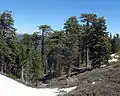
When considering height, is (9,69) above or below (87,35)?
below

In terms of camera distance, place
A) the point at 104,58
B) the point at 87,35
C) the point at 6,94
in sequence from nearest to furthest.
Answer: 1. the point at 6,94
2. the point at 104,58
3. the point at 87,35

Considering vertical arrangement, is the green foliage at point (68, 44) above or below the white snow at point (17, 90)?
above

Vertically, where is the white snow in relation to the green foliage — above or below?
below

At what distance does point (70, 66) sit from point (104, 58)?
596cm

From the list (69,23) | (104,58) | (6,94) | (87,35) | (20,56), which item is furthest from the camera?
(20,56)

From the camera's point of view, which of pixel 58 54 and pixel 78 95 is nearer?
pixel 78 95

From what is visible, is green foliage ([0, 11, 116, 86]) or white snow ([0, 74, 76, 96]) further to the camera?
green foliage ([0, 11, 116, 86])

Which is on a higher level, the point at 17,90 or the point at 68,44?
the point at 68,44

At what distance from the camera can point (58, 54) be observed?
44219 millimetres

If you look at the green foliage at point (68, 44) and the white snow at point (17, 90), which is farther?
the green foliage at point (68, 44)

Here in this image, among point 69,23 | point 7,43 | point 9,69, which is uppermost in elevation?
point 69,23

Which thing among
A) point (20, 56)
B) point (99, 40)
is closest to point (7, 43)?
point (20, 56)

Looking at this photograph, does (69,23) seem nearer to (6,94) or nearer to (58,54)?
(58,54)

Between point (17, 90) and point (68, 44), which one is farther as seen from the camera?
point (68, 44)
